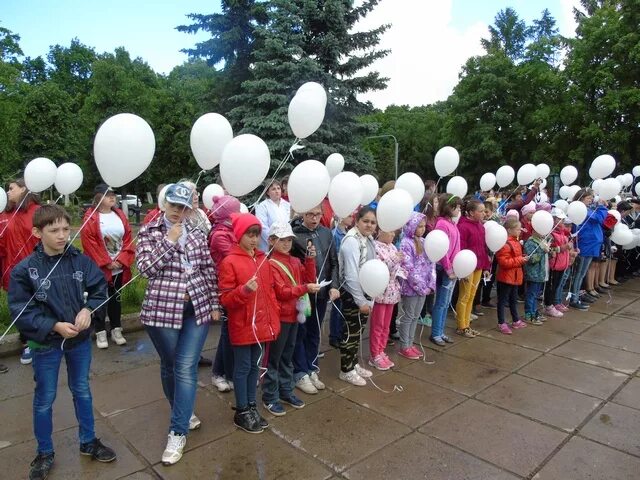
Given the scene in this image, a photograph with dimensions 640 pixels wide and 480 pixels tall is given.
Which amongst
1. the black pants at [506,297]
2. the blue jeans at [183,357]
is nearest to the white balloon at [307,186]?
the blue jeans at [183,357]

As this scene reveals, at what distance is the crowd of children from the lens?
272 cm

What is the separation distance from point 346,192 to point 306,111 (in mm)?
792

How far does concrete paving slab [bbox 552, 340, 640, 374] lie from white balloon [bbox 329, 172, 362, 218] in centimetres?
308

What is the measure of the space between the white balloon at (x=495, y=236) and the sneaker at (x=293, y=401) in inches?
124

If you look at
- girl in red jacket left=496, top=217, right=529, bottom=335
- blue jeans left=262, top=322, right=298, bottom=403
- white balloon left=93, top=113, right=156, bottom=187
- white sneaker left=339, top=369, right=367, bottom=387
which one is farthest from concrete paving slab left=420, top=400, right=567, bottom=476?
white balloon left=93, top=113, right=156, bottom=187

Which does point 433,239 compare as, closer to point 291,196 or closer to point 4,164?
point 291,196

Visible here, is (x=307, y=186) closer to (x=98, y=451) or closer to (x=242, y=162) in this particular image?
(x=242, y=162)

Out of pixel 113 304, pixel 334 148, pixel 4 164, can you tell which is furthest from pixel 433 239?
pixel 4 164

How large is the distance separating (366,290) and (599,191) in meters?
5.51

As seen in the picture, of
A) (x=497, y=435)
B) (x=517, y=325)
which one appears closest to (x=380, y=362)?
(x=497, y=435)

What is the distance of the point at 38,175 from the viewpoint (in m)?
4.93

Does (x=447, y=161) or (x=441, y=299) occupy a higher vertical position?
(x=447, y=161)

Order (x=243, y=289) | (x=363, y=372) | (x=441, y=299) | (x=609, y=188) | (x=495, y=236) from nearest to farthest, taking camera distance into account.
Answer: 1. (x=243, y=289)
2. (x=363, y=372)
3. (x=441, y=299)
4. (x=495, y=236)
5. (x=609, y=188)

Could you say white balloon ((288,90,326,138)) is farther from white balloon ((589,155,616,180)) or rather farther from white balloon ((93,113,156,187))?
white balloon ((589,155,616,180))
